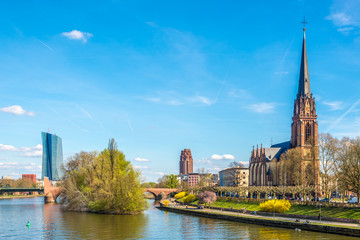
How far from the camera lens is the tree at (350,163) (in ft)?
235

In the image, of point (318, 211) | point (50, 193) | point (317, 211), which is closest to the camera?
point (318, 211)

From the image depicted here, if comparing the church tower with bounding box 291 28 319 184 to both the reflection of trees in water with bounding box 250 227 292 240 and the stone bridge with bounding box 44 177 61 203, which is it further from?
the stone bridge with bounding box 44 177 61 203

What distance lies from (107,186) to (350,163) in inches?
2029

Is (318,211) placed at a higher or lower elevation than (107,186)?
lower

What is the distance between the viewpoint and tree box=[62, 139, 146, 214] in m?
84.8

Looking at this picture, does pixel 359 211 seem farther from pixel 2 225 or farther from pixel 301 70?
pixel 301 70

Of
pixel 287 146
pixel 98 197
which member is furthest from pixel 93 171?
pixel 287 146

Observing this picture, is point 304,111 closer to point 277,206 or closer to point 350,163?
point 350,163

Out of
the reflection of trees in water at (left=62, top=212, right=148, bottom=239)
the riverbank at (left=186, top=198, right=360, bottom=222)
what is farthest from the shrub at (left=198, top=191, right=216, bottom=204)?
the reflection of trees in water at (left=62, top=212, right=148, bottom=239)

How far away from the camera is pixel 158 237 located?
174 feet

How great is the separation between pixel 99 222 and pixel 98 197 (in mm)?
20189

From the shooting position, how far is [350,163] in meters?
72.8

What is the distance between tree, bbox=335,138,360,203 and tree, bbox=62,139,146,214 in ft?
144

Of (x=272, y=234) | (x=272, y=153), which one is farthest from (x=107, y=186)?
(x=272, y=153)
